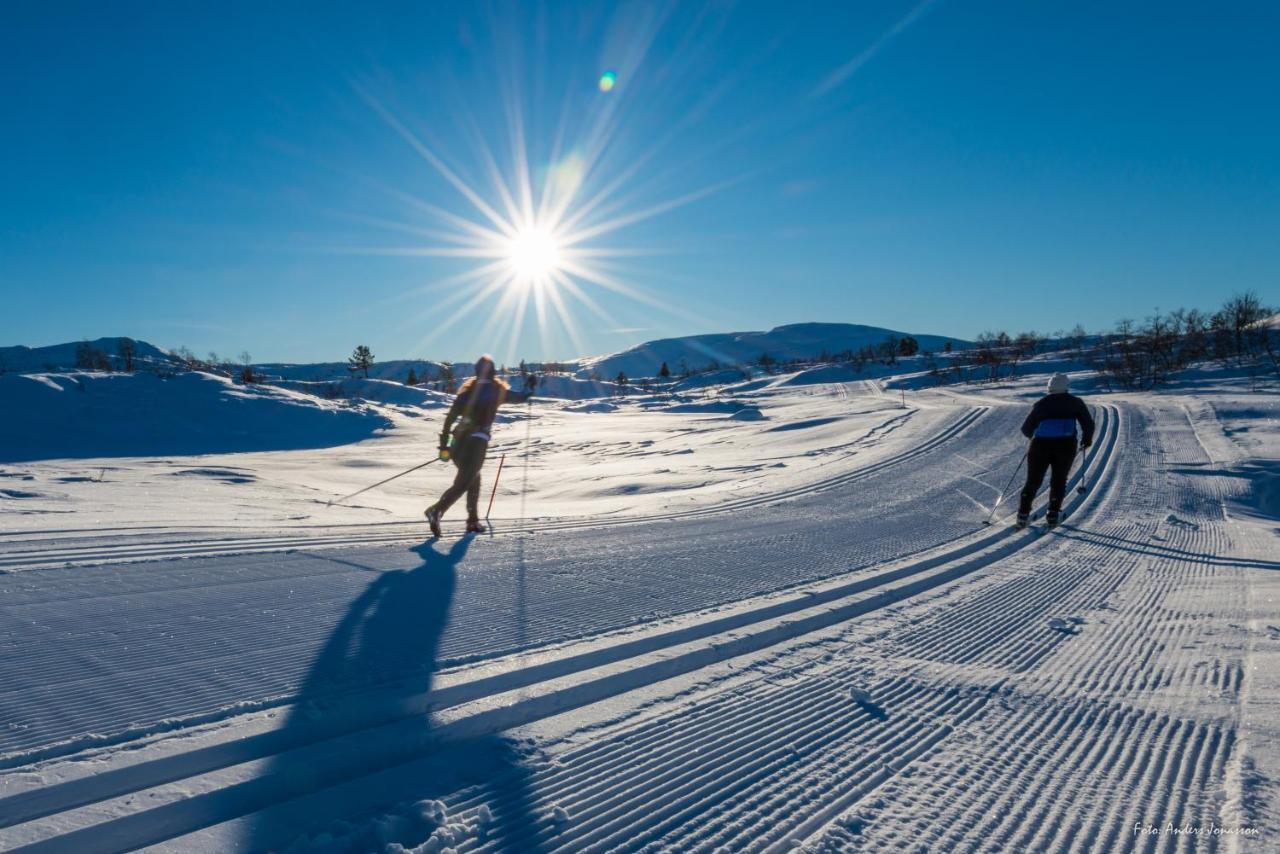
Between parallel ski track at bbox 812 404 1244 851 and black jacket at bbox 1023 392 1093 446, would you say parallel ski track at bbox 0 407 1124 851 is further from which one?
black jacket at bbox 1023 392 1093 446

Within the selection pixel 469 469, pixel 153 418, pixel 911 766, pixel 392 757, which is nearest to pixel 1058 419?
pixel 469 469

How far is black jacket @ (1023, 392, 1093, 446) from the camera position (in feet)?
24.4

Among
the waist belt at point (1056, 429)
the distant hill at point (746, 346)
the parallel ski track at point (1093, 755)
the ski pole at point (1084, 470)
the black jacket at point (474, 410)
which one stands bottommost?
the ski pole at point (1084, 470)

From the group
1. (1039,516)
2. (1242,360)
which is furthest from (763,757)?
(1242,360)

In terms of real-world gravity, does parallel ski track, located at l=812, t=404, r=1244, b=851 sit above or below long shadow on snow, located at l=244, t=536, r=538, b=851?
below

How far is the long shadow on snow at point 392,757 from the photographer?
1818mm

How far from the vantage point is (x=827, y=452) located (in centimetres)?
1451

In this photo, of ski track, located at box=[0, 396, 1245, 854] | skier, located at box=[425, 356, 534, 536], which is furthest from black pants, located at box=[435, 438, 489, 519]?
ski track, located at box=[0, 396, 1245, 854]

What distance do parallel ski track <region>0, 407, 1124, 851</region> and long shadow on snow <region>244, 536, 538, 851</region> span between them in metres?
0.07

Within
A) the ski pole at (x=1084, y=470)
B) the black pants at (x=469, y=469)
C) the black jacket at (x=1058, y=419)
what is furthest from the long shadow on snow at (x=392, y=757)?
the ski pole at (x=1084, y=470)

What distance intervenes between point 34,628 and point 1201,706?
501cm

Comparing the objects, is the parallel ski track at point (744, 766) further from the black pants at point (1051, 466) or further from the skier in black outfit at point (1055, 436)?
the skier in black outfit at point (1055, 436)

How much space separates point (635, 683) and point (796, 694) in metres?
0.69

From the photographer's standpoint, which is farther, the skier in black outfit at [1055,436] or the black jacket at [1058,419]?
the black jacket at [1058,419]
